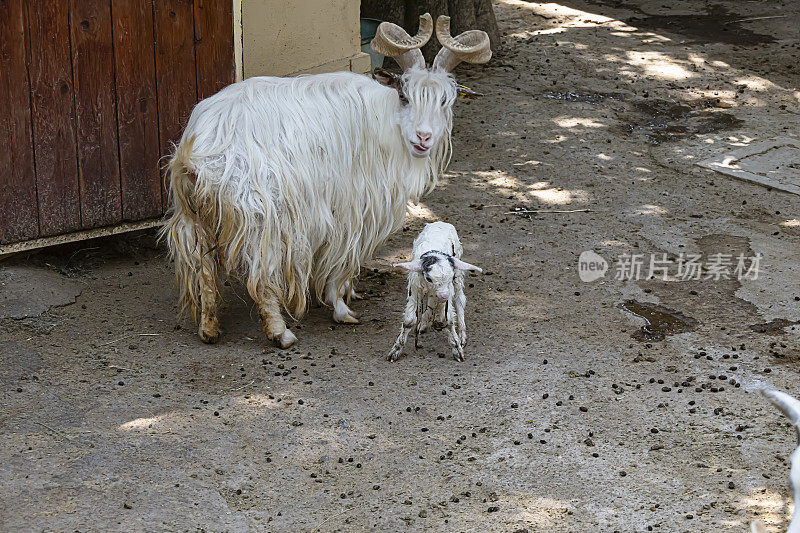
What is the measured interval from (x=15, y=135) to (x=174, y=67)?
3.51 feet

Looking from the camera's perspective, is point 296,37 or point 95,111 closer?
point 95,111

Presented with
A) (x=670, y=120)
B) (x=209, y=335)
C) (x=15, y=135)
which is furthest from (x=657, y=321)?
(x=15, y=135)

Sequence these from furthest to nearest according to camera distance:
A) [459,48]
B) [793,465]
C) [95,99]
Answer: [95,99] → [459,48] → [793,465]

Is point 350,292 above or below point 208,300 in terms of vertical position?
below

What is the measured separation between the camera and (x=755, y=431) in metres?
4.34

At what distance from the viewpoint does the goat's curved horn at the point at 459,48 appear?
5348 millimetres

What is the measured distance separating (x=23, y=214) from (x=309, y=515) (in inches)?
114

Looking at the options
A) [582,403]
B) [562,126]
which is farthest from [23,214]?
[562,126]

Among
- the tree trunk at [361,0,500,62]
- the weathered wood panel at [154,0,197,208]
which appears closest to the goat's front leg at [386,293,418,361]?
the weathered wood panel at [154,0,197,208]

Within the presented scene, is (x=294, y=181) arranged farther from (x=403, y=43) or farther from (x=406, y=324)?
(x=403, y=43)

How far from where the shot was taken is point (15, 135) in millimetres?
5430

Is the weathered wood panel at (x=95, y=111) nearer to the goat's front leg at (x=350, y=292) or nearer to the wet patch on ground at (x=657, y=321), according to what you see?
the goat's front leg at (x=350, y=292)

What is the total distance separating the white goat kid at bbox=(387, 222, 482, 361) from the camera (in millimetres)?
4773
